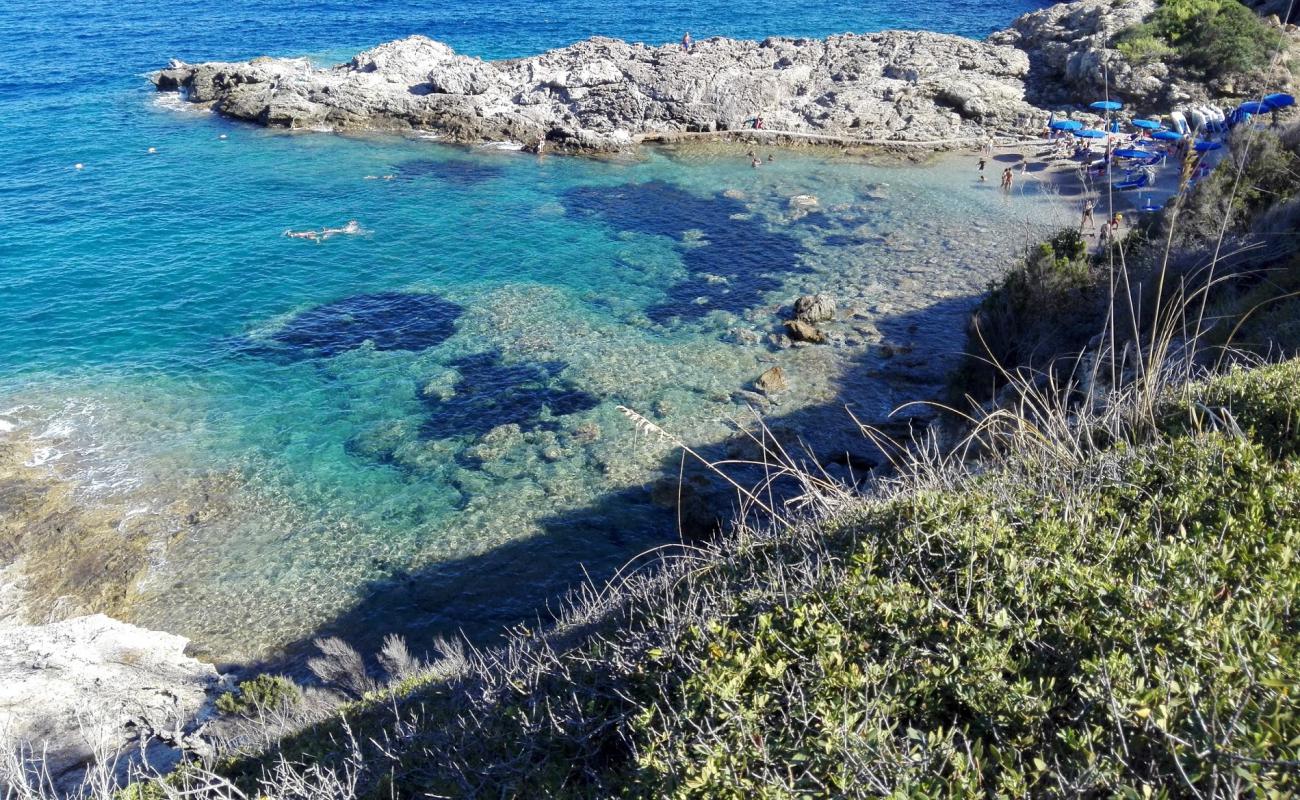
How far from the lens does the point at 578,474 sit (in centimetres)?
1991

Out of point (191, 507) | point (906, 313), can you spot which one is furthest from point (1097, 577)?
point (906, 313)

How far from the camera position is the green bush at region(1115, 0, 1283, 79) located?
3941cm

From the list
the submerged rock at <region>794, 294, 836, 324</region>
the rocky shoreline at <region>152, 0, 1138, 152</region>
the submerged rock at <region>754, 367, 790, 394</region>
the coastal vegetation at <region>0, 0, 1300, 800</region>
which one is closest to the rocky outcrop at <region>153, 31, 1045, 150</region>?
the rocky shoreline at <region>152, 0, 1138, 152</region>

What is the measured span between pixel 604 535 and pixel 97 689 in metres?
9.99

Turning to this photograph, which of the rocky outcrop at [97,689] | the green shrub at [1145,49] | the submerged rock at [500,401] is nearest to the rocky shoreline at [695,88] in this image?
the green shrub at [1145,49]

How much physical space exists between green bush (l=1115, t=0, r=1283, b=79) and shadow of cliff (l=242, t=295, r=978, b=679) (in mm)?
30609

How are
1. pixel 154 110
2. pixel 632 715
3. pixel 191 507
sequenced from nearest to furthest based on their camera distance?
pixel 632 715
pixel 191 507
pixel 154 110

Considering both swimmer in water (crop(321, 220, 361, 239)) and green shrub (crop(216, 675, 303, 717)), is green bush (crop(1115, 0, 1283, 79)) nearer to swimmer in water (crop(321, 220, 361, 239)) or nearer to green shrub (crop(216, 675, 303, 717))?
swimmer in water (crop(321, 220, 361, 239))

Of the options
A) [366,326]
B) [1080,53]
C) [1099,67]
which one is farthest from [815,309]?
[1080,53]

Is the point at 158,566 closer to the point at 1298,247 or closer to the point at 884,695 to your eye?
the point at 884,695

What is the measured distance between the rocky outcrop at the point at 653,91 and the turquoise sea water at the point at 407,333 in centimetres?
291

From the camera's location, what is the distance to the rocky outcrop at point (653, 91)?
144 feet

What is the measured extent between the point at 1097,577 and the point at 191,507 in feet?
66.0

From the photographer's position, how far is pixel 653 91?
152 feet
